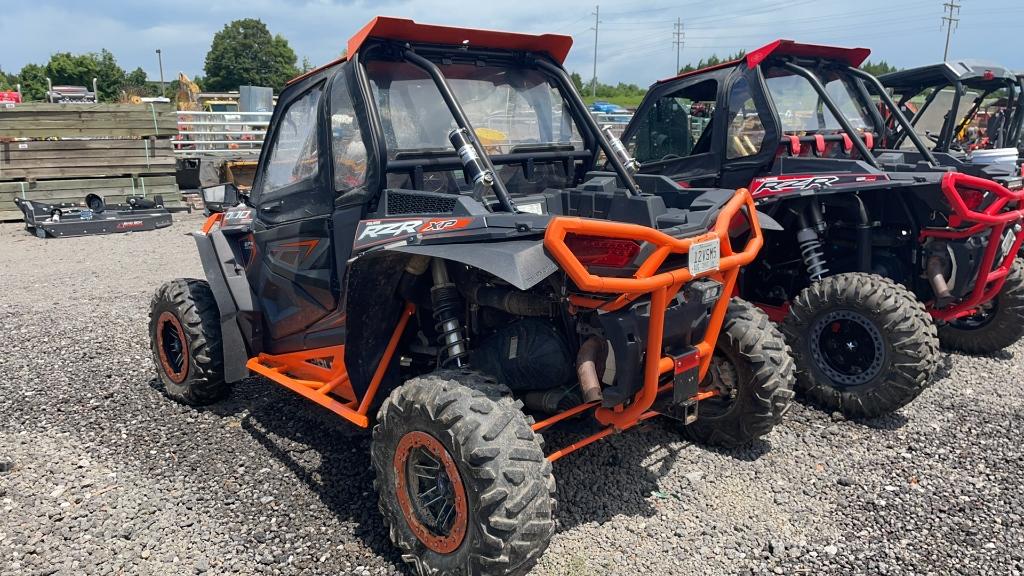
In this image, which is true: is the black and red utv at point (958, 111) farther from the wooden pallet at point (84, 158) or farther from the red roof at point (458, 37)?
the wooden pallet at point (84, 158)

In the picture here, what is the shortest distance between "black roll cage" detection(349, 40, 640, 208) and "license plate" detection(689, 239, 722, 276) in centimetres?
78

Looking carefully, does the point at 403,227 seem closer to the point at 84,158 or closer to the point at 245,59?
the point at 84,158

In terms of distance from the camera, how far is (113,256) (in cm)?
1116

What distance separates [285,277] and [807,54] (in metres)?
4.70

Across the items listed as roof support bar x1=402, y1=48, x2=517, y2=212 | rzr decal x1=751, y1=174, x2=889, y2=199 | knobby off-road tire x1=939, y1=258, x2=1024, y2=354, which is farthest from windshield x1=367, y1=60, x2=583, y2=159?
knobby off-road tire x1=939, y1=258, x2=1024, y2=354

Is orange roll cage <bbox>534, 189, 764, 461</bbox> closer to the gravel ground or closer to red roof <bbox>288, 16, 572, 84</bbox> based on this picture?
the gravel ground

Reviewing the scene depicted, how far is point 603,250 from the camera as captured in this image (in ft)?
9.91

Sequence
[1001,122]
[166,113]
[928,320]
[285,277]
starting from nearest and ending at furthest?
[285,277] < [928,320] < [1001,122] < [166,113]

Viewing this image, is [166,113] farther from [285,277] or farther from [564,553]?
[564,553]

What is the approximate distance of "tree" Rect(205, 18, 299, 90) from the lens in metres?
80.3

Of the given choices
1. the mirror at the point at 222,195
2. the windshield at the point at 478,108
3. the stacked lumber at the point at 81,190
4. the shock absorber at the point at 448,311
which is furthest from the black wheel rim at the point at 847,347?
the stacked lumber at the point at 81,190

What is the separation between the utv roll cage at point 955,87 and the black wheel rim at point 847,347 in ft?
10.4

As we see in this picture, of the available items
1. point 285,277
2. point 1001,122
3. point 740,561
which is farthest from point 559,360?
point 1001,122

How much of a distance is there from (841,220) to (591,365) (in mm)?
3571
